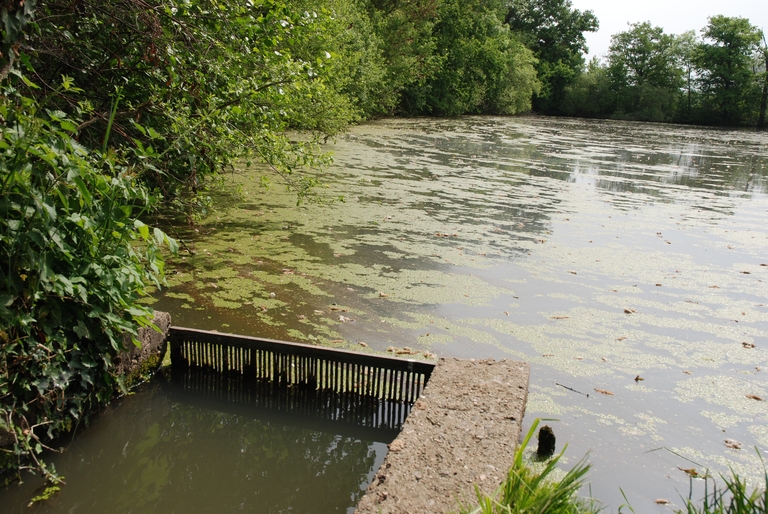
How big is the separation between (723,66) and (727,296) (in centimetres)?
4745

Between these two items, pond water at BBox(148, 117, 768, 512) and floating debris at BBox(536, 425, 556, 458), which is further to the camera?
pond water at BBox(148, 117, 768, 512)

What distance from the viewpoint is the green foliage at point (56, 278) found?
8.35ft

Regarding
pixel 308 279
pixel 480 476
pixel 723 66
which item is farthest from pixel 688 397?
pixel 723 66

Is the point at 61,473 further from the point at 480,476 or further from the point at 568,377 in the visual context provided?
the point at 568,377

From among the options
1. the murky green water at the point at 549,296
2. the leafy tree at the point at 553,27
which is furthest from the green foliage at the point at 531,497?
the leafy tree at the point at 553,27

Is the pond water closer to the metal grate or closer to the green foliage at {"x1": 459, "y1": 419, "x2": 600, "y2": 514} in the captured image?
the metal grate

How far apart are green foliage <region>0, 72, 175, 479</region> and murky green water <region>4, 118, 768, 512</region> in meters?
0.58

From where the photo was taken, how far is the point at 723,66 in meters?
45.3

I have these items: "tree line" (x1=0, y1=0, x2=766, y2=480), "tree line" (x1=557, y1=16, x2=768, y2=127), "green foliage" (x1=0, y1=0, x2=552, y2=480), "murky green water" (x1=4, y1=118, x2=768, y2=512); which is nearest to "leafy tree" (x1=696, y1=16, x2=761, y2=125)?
"tree line" (x1=557, y1=16, x2=768, y2=127)

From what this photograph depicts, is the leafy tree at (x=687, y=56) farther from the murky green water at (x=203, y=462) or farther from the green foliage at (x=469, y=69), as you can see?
the murky green water at (x=203, y=462)

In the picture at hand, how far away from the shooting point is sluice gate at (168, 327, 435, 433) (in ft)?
11.2

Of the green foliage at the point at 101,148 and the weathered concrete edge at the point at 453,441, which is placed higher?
the green foliage at the point at 101,148

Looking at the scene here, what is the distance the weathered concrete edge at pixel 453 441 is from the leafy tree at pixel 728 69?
160 feet

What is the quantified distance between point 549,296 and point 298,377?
2.81m
